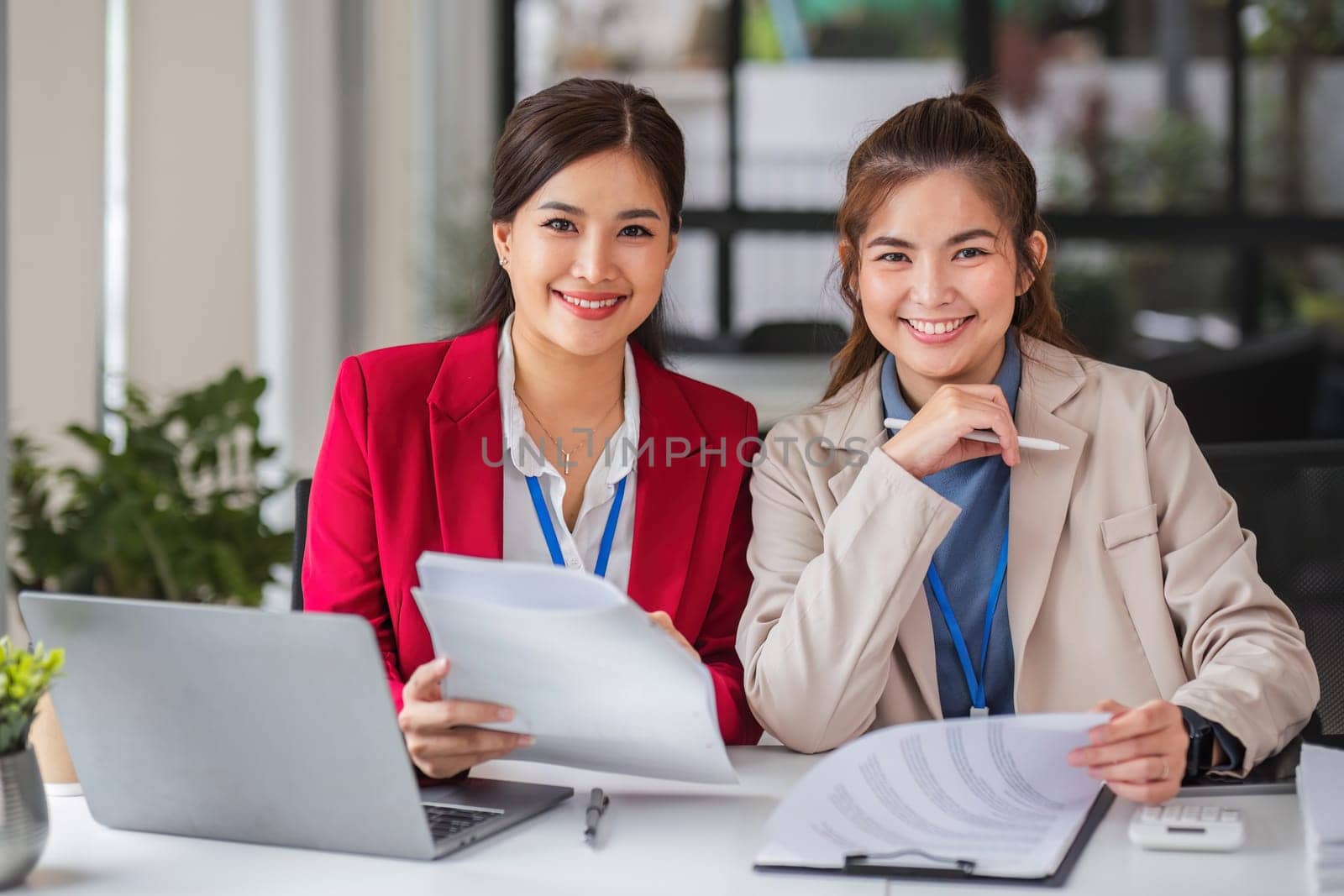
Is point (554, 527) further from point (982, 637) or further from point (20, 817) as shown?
point (20, 817)

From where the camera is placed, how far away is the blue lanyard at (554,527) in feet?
5.75

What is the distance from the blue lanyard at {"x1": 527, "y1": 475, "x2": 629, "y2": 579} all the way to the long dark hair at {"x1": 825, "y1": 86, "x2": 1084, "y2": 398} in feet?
1.21

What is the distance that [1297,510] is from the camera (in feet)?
5.90

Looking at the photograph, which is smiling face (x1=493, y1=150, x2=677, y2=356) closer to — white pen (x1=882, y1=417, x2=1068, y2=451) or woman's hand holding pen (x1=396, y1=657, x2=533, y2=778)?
white pen (x1=882, y1=417, x2=1068, y2=451)

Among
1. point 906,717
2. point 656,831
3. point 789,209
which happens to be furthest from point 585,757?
point 789,209

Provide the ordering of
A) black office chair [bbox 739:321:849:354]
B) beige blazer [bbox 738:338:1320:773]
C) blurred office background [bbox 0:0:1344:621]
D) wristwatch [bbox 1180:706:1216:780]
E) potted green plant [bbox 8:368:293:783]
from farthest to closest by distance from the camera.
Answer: black office chair [bbox 739:321:849:354]
blurred office background [bbox 0:0:1344:621]
potted green plant [bbox 8:368:293:783]
beige blazer [bbox 738:338:1320:773]
wristwatch [bbox 1180:706:1216:780]

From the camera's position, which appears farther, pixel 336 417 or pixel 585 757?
pixel 336 417

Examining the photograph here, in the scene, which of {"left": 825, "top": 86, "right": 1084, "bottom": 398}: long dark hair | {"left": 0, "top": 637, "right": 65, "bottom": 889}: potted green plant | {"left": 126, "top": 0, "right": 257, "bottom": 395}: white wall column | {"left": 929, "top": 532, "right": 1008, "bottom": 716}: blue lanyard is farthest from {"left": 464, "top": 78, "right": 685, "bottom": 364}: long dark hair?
{"left": 126, "top": 0, "right": 257, "bottom": 395}: white wall column

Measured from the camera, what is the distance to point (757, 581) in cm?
166

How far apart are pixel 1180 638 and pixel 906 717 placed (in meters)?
0.30

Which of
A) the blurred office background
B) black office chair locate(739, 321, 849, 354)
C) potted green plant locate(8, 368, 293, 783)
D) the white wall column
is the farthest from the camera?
black office chair locate(739, 321, 849, 354)

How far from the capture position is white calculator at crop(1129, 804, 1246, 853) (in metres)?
1.19

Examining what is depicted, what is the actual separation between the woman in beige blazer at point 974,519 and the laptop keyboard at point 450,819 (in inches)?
14.5

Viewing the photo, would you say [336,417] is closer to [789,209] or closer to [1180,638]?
[1180,638]
